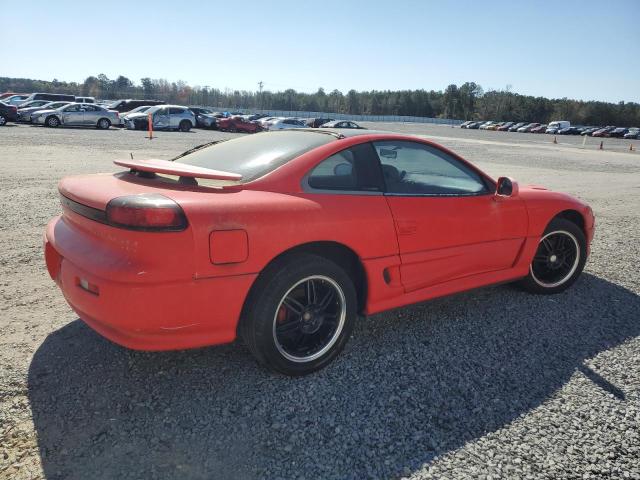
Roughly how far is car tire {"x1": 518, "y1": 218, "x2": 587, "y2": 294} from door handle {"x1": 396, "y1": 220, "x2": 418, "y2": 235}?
1.58 metres

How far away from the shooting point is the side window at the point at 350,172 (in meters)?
2.85

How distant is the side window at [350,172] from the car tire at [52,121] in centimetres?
2555

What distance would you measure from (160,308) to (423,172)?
2.07 meters

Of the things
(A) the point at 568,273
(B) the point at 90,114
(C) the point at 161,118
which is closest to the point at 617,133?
(C) the point at 161,118

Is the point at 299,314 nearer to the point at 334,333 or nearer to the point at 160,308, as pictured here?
the point at 334,333

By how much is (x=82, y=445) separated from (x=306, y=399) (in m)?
1.11

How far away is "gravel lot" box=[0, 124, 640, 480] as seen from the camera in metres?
2.14

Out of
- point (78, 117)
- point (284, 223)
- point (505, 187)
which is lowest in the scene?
point (78, 117)

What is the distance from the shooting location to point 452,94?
13150 cm

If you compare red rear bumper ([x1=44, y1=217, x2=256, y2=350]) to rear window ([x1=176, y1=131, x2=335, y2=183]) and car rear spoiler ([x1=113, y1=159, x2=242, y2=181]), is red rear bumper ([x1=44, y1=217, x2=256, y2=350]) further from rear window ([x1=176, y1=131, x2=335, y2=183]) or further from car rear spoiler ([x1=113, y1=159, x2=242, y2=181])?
rear window ([x1=176, y1=131, x2=335, y2=183])

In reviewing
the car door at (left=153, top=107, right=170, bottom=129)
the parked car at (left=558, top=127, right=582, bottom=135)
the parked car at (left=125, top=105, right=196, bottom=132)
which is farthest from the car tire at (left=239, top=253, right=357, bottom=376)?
the parked car at (left=558, top=127, right=582, bottom=135)

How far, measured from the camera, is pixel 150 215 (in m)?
2.27

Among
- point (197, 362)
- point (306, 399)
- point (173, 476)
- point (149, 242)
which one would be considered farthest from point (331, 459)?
point (149, 242)

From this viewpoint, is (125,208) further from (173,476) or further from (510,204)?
(510,204)
